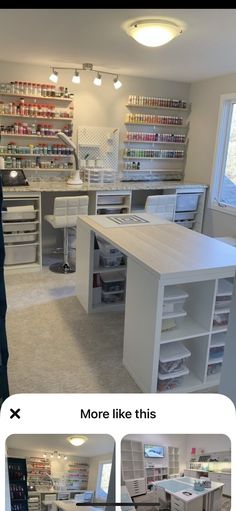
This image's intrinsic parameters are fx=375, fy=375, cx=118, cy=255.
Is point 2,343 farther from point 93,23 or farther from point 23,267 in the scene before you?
point 23,267

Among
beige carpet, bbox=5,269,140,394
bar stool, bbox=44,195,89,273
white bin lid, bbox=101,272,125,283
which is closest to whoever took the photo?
beige carpet, bbox=5,269,140,394

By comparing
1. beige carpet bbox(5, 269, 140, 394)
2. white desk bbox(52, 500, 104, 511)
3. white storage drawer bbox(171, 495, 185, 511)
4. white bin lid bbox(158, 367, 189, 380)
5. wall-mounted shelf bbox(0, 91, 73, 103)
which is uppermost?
wall-mounted shelf bbox(0, 91, 73, 103)

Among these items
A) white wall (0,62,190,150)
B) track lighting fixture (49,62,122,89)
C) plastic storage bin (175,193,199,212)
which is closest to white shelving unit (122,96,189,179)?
white wall (0,62,190,150)

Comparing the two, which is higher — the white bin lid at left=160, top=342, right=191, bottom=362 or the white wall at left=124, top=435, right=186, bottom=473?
the white wall at left=124, top=435, right=186, bottom=473

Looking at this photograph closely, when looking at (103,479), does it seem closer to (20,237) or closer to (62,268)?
(20,237)

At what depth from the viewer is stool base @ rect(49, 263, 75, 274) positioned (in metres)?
4.08

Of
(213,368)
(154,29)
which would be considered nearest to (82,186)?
(154,29)

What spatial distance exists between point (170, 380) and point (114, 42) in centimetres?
250

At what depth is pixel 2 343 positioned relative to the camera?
3.67 feet

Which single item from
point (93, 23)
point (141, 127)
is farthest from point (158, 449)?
point (141, 127)

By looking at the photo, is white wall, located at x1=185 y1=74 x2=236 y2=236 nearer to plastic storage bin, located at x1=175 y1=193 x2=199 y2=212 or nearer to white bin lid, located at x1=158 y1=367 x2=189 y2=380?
plastic storage bin, located at x1=175 y1=193 x2=199 y2=212

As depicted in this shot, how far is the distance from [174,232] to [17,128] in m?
2.44

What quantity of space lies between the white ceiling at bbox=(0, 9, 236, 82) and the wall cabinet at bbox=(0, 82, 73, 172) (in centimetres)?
36

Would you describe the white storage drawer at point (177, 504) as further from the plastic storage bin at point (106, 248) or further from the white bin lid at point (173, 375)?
the plastic storage bin at point (106, 248)
